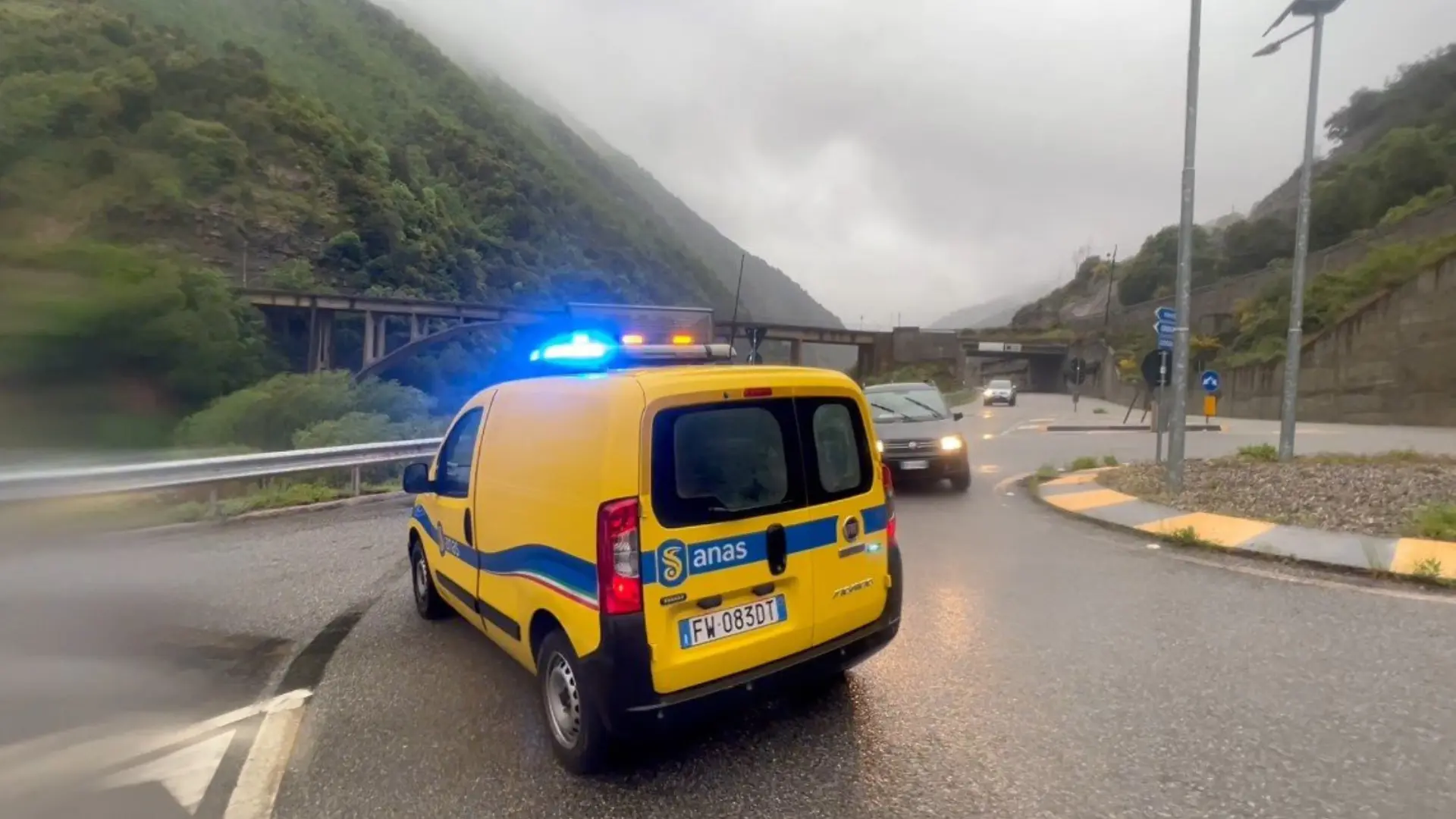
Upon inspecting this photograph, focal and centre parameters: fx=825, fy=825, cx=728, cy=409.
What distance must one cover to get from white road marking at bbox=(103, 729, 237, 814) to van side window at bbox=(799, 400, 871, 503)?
3.03 m

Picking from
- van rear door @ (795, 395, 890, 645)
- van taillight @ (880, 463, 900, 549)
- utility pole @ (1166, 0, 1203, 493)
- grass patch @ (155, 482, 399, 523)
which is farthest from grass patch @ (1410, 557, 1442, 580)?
grass patch @ (155, 482, 399, 523)

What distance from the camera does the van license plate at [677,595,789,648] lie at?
358 centimetres

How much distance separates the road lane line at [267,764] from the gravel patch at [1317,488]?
9.42 metres

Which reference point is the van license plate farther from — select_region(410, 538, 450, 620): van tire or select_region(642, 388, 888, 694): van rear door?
select_region(410, 538, 450, 620): van tire

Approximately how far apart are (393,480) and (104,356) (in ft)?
28.5

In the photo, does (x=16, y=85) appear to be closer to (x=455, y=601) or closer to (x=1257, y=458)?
(x=455, y=601)

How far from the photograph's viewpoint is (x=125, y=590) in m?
6.70

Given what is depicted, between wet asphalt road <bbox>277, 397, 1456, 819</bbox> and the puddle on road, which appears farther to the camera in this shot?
the puddle on road

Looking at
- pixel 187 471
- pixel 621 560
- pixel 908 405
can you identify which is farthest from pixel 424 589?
pixel 908 405

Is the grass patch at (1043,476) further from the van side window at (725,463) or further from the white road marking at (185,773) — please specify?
the white road marking at (185,773)

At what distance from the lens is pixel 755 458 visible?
3.87 meters

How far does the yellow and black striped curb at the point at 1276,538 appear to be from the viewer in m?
7.06

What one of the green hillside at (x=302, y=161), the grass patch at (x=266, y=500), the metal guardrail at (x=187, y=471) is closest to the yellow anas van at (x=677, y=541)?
the metal guardrail at (x=187, y=471)

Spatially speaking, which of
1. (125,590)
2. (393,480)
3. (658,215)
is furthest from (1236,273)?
(658,215)
